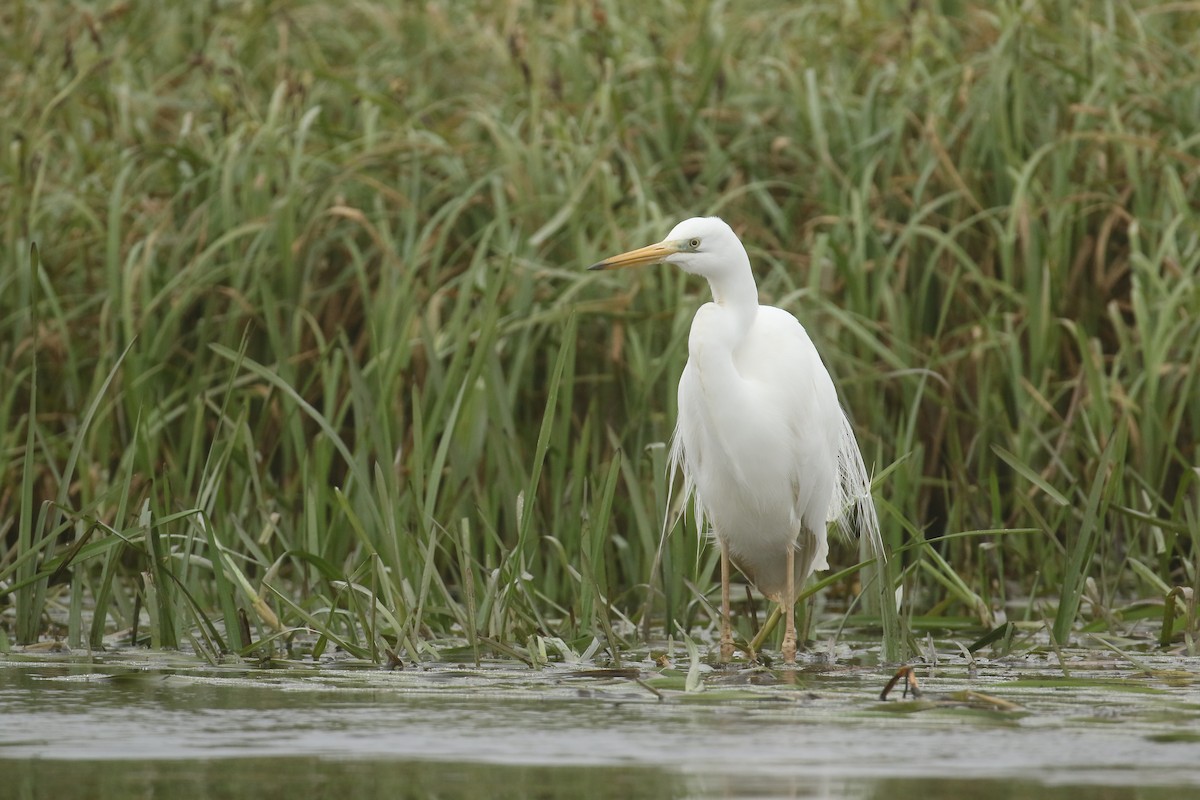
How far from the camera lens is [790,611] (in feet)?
15.0

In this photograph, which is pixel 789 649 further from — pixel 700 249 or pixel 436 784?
pixel 436 784

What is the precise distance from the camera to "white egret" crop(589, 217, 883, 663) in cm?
464

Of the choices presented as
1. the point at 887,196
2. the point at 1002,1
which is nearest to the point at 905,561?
the point at 887,196

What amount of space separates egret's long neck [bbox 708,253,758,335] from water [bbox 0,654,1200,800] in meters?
1.08

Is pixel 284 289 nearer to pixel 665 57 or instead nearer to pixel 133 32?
pixel 665 57

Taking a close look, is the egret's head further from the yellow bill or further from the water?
the water

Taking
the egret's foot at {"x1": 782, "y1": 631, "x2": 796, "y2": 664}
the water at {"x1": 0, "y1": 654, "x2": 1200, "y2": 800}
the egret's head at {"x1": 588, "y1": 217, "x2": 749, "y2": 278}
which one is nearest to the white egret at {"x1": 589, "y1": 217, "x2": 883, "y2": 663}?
the egret's head at {"x1": 588, "y1": 217, "x2": 749, "y2": 278}

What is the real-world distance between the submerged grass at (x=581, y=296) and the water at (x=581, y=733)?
447mm

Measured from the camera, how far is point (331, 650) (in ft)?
14.5

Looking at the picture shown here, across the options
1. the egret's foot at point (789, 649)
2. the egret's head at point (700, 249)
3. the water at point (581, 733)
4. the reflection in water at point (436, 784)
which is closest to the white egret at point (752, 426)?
the egret's head at point (700, 249)

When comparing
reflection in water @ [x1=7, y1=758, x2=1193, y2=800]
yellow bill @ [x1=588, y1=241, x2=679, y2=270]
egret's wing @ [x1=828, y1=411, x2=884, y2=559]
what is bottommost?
reflection in water @ [x1=7, y1=758, x2=1193, y2=800]

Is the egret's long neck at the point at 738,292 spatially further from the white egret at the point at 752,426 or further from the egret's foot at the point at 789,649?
the egret's foot at the point at 789,649

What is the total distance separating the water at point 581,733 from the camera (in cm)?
267

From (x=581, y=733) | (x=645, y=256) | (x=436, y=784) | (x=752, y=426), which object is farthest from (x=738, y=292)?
(x=436, y=784)
